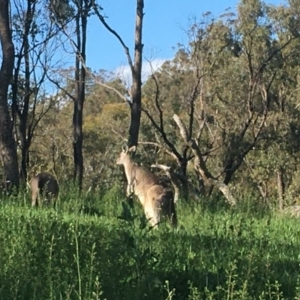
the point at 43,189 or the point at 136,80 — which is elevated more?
the point at 136,80

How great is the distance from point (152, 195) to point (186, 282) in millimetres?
4035

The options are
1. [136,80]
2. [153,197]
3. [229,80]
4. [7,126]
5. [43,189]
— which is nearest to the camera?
[153,197]

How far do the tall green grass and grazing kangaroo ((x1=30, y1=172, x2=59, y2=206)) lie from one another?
259cm

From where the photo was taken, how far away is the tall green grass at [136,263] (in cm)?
478

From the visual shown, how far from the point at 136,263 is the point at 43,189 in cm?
577

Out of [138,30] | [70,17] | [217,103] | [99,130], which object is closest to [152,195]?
[138,30]

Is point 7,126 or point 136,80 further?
point 136,80

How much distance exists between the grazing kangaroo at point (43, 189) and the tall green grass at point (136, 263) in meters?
2.59

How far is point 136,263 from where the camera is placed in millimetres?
4965

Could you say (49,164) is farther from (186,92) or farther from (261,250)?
(261,250)

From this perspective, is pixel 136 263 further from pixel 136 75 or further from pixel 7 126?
pixel 136 75

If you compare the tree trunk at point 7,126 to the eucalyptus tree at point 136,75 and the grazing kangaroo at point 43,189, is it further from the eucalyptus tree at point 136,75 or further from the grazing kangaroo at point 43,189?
the eucalyptus tree at point 136,75

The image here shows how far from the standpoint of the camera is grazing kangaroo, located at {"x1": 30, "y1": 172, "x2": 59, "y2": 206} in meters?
10.0

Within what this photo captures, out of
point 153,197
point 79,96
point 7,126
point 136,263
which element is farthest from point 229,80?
point 136,263
